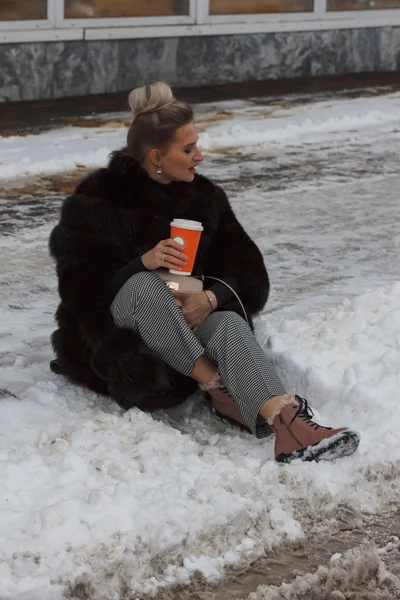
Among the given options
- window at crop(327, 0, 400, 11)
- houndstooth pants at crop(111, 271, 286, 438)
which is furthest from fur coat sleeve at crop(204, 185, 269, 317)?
window at crop(327, 0, 400, 11)

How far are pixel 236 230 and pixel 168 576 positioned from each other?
1.63 m

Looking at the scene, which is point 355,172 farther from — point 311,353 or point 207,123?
point 311,353

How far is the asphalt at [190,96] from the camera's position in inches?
392

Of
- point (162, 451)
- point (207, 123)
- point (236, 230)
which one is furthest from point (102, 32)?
point (162, 451)

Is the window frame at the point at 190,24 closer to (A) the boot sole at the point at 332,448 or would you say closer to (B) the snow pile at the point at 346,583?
(A) the boot sole at the point at 332,448

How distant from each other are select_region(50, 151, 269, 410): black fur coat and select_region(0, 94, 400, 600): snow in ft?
0.49

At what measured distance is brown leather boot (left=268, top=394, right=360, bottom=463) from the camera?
3.89m

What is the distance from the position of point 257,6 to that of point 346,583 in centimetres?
945

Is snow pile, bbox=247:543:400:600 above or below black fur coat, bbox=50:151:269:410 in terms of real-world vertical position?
below

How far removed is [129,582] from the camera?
10.7 feet

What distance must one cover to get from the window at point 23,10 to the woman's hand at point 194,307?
683 centimetres

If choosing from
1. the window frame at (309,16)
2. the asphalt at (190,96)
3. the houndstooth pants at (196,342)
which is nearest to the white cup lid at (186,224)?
the houndstooth pants at (196,342)

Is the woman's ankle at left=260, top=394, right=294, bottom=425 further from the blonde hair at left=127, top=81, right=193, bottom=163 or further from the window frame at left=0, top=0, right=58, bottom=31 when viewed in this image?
the window frame at left=0, top=0, right=58, bottom=31

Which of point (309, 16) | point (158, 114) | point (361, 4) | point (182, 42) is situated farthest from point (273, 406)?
point (361, 4)
